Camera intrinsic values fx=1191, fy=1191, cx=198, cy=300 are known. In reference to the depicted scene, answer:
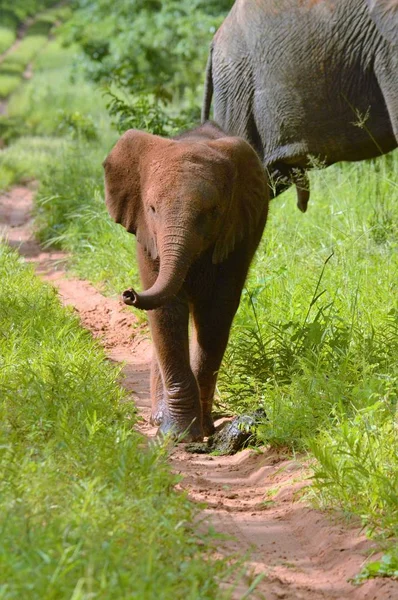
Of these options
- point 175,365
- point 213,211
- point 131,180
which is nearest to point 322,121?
point 131,180

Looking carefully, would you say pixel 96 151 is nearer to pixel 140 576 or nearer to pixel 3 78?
pixel 140 576

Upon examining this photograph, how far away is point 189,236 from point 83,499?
190cm

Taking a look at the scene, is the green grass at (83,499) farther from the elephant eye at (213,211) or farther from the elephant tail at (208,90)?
the elephant tail at (208,90)

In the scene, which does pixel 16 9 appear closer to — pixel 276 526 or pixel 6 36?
pixel 6 36

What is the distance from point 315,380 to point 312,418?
1.03ft

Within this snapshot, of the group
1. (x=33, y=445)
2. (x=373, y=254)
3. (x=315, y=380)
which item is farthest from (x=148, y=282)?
(x=373, y=254)

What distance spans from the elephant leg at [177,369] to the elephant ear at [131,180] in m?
0.34

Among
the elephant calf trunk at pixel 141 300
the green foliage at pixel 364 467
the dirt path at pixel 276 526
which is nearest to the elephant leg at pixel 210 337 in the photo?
the dirt path at pixel 276 526

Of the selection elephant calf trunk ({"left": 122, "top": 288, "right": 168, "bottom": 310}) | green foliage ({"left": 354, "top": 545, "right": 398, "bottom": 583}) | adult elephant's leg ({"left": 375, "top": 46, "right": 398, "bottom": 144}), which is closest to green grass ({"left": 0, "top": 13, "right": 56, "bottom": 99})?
adult elephant's leg ({"left": 375, "top": 46, "right": 398, "bottom": 144})

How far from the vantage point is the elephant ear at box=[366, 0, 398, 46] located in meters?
7.82

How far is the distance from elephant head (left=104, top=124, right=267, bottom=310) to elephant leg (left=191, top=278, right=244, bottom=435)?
0.96ft

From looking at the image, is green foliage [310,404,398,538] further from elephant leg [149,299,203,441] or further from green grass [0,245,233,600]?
elephant leg [149,299,203,441]

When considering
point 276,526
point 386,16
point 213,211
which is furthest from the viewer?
point 386,16

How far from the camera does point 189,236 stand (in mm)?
5828
